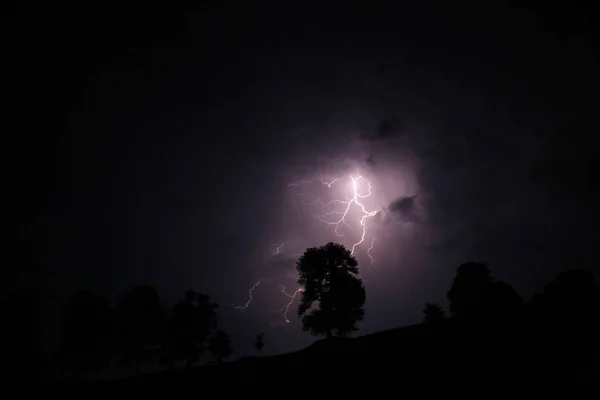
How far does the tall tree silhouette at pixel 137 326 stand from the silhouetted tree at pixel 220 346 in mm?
11006

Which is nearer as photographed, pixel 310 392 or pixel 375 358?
pixel 310 392

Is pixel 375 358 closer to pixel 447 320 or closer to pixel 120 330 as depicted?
pixel 447 320

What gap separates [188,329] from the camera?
42219 millimetres

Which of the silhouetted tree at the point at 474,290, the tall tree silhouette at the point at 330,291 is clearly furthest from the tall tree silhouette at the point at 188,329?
the silhouetted tree at the point at 474,290

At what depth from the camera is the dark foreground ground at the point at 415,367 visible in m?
16.6

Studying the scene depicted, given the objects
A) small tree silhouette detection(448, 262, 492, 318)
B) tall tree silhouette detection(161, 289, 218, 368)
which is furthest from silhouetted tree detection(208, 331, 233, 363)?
small tree silhouette detection(448, 262, 492, 318)

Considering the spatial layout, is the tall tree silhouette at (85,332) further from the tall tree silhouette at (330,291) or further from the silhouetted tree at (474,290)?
the silhouetted tree at (474,290)

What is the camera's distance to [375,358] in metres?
23.2

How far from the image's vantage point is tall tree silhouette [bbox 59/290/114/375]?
131 feet

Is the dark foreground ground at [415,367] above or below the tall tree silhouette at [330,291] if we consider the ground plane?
below

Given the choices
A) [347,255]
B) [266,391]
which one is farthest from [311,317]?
[266,391]

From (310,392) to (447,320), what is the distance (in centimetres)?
1636

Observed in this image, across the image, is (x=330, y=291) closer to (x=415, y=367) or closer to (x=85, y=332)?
(x=415, y=367)

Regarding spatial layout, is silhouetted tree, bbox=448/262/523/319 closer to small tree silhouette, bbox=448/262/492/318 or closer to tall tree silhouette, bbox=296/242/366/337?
small tree silhouette, bbox=448/262/492/318
